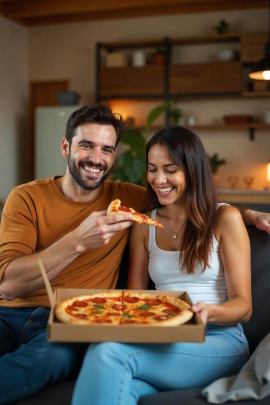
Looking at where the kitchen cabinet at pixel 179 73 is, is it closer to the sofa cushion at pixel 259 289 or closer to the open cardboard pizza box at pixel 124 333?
the sofa cushion at pixel 259 289

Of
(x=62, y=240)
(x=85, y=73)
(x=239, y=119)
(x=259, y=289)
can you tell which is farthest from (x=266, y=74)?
(x=85, y=73)

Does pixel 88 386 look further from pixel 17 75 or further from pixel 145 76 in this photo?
pixel 17 75

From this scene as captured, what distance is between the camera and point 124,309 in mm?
1950

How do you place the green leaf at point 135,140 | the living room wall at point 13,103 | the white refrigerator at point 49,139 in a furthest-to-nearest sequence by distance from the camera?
the living room wall at point 13,103, the white refrigerator at point 49,139, the green leaf at point 135,140

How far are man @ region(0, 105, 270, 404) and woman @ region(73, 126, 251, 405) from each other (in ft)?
0.55

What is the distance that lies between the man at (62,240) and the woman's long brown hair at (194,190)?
23 centimetres

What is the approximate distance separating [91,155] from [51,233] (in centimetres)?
35

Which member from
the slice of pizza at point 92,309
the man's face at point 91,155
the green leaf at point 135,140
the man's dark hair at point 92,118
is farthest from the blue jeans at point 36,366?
the green leaf at point 135,140

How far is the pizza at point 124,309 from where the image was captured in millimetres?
1739

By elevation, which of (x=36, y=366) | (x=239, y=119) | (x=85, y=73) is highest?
(x=85, y=73)

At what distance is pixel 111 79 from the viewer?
7.79 meters

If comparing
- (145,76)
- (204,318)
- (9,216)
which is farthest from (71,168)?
(145,76)

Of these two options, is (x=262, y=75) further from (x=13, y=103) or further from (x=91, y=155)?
(x=13, y=103)

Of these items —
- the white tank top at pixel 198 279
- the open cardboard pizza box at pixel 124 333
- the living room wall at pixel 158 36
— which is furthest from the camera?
the living room wall at pixel 158 36
